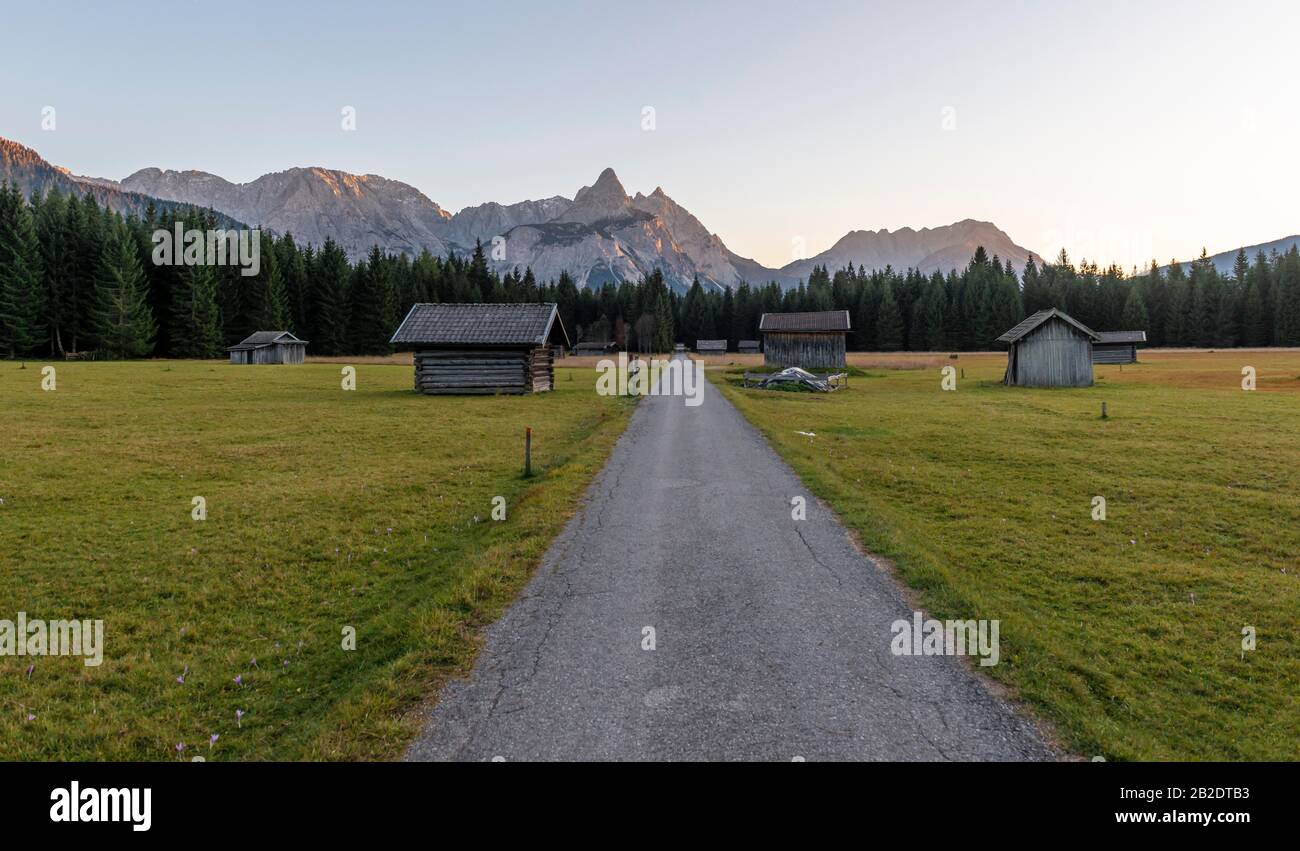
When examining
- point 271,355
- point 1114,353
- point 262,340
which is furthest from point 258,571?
point 1114,353

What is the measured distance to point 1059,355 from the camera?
44062 mm

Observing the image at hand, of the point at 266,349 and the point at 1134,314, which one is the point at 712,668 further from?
the point at 1134,314

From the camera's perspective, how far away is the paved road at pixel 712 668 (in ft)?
16.4

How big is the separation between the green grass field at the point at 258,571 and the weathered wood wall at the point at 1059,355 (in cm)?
3665

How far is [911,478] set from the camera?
16297mm

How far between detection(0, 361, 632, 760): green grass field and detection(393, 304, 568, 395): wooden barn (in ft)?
51.4

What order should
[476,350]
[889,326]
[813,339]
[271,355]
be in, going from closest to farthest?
[476,350]
[813,339]
[271,355]
[889,326]

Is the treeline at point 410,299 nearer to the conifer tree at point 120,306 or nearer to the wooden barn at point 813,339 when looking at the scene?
the conifer tree at point 120,306

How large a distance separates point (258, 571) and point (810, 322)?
55.8 metres

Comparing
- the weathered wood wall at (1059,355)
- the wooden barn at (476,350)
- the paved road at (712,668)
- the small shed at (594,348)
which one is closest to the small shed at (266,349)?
the wooden barn at (476,350)

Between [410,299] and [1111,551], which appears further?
[410,299]
